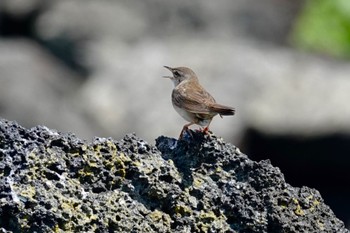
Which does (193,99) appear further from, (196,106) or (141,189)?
(141,189)

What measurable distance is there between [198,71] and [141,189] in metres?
12.1

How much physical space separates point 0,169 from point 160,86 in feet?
40.0

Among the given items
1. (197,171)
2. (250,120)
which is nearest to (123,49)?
(250,120)

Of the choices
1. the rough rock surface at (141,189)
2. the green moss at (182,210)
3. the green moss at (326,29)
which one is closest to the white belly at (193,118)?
the rough rock surface at (141,189)

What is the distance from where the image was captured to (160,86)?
18.0m

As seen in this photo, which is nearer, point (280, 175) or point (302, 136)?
point (280, 175)

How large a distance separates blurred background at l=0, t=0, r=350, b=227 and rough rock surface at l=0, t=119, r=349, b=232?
887cm

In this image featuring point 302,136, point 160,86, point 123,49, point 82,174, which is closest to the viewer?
point 82,174

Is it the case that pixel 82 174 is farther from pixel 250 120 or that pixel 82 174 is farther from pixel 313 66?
pixel 313 66

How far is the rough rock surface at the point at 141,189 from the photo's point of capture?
5859 millimetres

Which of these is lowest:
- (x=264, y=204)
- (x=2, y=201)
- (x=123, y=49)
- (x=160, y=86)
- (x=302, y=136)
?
(x=2, y=201)

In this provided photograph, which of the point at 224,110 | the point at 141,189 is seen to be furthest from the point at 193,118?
the point at 141,189

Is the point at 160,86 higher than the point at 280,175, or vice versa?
the point at 160,86

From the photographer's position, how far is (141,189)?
623 centimetres
